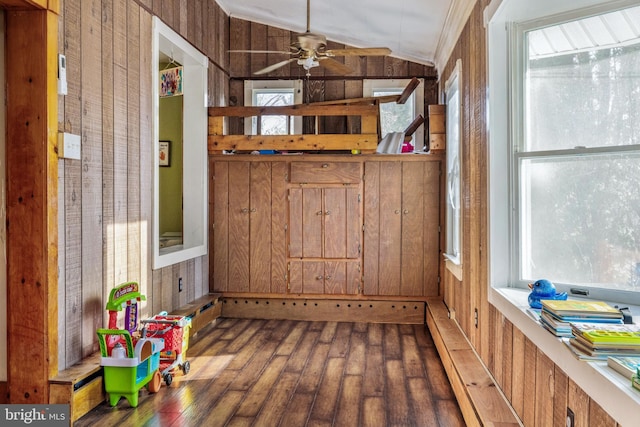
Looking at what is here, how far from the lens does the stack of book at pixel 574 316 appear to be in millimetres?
1831

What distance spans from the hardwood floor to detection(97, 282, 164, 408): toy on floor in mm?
96

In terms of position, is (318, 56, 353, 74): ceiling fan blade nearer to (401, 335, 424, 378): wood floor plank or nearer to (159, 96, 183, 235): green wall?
(159, 96, 183, 235): green wall

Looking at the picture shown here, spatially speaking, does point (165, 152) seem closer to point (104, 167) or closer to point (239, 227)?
point (239, 227)

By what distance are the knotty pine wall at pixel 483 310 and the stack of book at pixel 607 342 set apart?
0.52ft

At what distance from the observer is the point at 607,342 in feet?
5.21

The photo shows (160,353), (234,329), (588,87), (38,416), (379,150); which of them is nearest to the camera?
(588,87)

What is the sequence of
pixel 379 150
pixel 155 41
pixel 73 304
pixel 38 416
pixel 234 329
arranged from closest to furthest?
1. pixel 38 416
2. pixel 73 304
3. pixel 155 41
4. pixel 234 329
5. pixel 379 150

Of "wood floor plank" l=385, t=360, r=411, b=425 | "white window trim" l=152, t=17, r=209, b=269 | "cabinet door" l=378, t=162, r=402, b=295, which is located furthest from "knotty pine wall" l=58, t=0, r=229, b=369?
"cabinet door" l=378, t=162, r=402, b=295

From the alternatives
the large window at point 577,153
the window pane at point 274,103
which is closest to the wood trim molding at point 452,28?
the large window at point 577,153

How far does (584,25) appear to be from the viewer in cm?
239

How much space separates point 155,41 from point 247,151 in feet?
5.74

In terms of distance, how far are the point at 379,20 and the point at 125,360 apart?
3.59 m

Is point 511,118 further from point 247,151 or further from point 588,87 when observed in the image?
point 247,151

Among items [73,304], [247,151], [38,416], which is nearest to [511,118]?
[73,304]
